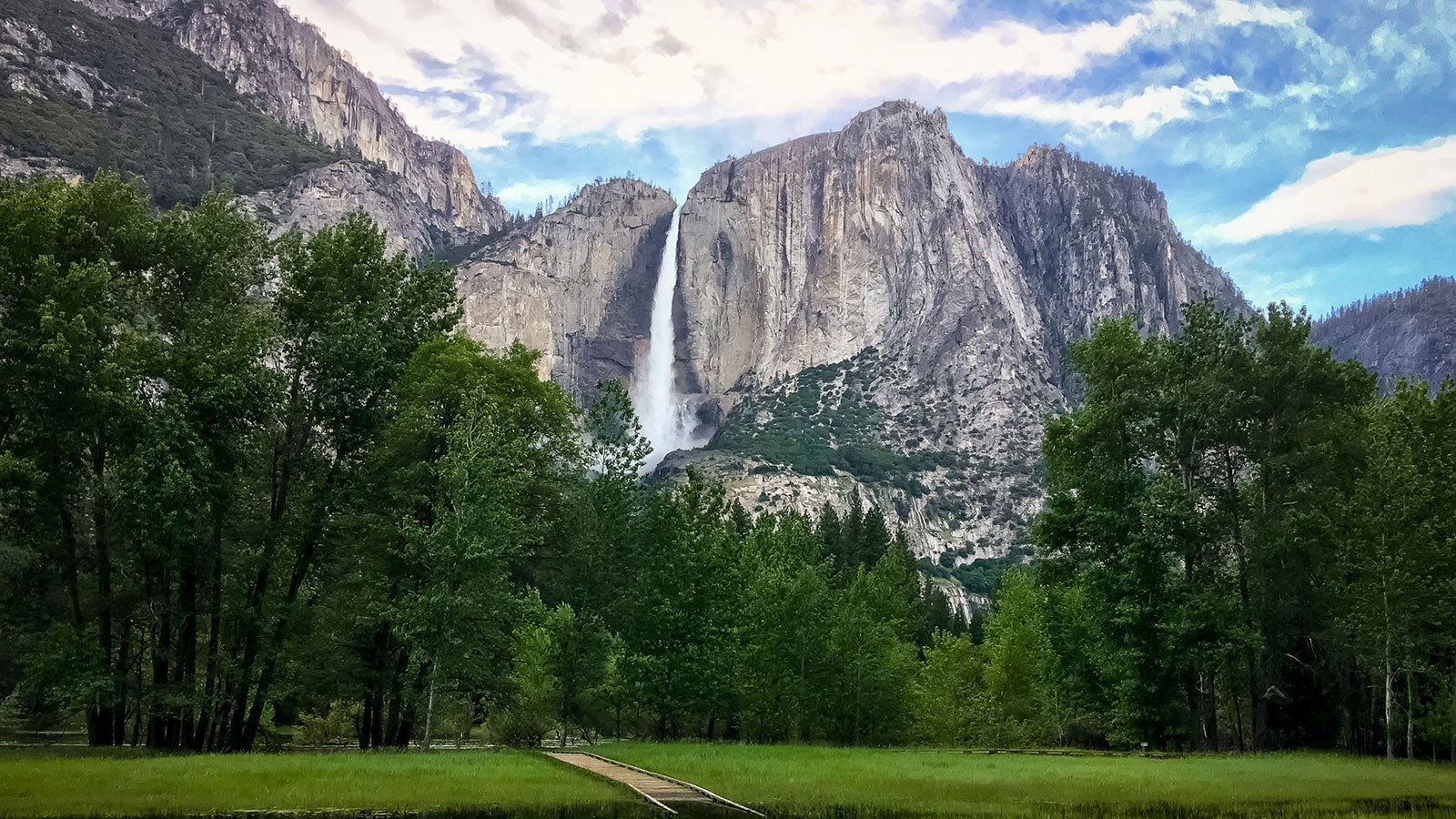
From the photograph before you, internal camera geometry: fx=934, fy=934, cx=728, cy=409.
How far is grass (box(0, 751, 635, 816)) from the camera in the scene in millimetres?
15258

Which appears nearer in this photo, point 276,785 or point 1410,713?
point 276,785

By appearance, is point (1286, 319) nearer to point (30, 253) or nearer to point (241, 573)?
point (241, 573)

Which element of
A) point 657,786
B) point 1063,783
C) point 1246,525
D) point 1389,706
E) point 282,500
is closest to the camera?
point 657,786

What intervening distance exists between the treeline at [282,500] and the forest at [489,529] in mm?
128

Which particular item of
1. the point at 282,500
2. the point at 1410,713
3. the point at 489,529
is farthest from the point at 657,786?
the point at 1410,713

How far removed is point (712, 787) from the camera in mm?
19922

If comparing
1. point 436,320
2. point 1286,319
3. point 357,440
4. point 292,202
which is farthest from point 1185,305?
point 292,202

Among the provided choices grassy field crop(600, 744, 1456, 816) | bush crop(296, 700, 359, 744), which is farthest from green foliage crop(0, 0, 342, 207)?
grassy field crop(600, 744, 1456, 816)

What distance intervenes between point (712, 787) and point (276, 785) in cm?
864

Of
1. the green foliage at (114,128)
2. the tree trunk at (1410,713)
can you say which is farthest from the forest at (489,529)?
the green foliage at (114,128)

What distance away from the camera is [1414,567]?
3181 cm

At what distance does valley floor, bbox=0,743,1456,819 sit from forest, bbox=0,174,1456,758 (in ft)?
17.2

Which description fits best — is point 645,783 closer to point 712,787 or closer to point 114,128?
point 712,787

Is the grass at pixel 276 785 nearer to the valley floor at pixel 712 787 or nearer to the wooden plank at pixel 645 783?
the valley floor at pixel 712 787
